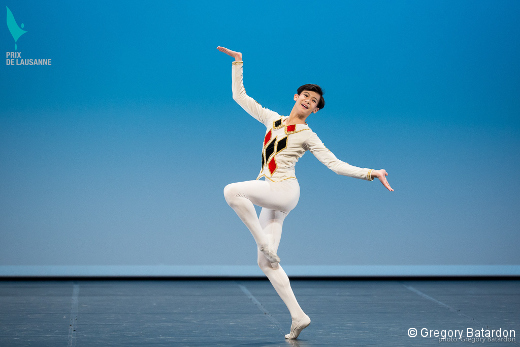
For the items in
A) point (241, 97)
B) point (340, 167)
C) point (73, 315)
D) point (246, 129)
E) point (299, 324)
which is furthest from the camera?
point (246, 129)

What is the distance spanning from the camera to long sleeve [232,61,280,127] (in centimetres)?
391

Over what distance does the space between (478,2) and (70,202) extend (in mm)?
4188

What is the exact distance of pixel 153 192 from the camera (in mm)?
6074

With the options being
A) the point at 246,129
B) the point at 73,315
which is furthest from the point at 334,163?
the point at 246,129

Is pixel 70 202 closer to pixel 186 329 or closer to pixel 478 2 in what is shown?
pixel 186 329

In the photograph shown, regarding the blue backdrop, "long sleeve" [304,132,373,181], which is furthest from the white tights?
the blue backdrop

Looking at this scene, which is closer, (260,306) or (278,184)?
(278,184)

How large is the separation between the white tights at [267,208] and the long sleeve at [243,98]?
1.53 ft

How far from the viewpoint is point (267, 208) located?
150 inches

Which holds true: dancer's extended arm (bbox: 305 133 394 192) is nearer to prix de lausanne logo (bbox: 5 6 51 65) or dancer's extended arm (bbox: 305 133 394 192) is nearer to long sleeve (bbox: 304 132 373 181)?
long sleeve (bbox: 304 132 373 181)

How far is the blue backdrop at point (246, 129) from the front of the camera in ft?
19.4

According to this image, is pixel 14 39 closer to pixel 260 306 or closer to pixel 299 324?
pixel 260 306

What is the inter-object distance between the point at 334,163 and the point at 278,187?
0.33 m

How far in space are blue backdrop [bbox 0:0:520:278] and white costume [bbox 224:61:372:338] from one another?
87.4 inches
